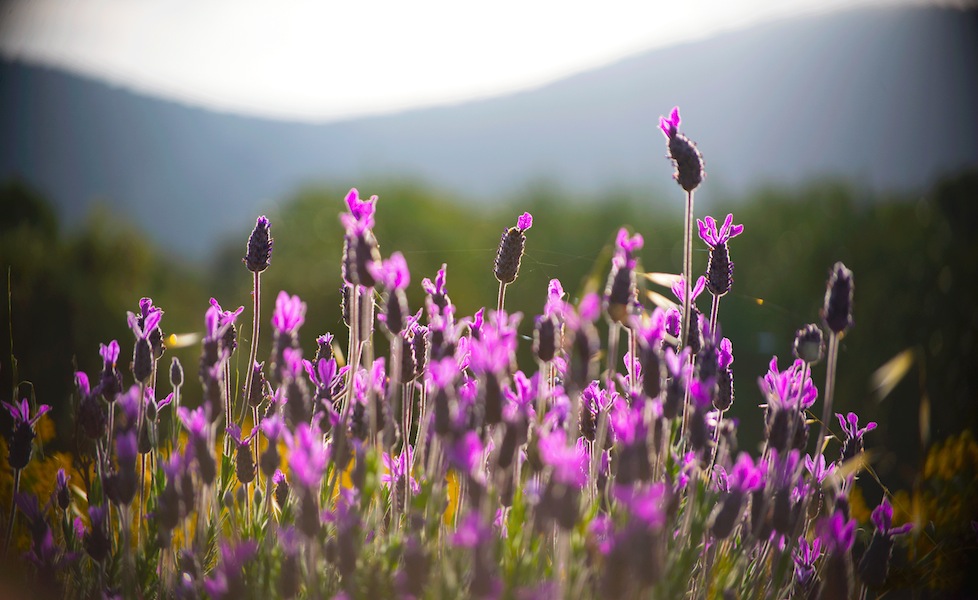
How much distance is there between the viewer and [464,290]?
5.31 m

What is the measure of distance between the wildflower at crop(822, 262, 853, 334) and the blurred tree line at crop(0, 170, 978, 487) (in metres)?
1.30

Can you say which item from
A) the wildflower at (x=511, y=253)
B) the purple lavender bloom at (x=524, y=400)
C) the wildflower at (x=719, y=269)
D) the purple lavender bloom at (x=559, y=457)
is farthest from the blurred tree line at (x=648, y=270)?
the purple lavender bloom at (x=559, y=457)

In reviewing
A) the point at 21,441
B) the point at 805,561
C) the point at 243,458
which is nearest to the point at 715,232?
the point at 805,561

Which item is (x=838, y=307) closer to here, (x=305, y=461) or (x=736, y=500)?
(x=736, y=500)

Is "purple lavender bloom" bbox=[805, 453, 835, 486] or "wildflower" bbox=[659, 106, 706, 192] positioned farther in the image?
"purple lavender bloom" bbox=[805, 453, 835, 486]

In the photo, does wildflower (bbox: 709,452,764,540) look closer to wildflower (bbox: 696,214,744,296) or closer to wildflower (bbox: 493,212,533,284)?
wildflower (bbox: 696,214,744,296)

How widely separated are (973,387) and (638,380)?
2843mm

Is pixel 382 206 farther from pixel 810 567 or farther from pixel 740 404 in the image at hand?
pixel 810 567

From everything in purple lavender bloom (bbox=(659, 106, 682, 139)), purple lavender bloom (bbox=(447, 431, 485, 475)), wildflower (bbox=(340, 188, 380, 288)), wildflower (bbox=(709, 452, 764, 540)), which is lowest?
wildflower (bbox=(709, 452, 764, 540))

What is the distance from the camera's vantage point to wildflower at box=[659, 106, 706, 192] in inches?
53.2

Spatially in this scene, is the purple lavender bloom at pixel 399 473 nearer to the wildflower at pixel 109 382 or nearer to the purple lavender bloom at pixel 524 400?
the purple lavender bloom at pixel 524 400

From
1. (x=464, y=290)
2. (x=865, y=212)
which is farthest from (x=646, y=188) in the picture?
(x=464, y=290)

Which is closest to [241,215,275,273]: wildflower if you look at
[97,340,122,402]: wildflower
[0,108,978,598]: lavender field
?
[0,108,978,598]: lavender field

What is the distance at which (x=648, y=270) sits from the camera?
5047 millimetres
